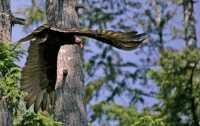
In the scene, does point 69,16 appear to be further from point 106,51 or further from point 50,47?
point 106,51

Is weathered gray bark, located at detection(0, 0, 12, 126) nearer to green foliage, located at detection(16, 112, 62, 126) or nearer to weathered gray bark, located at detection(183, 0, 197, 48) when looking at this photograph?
green foliage, located at detection(16, 112, 62, 126)

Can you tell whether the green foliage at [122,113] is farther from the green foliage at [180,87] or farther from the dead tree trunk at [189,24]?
the dead tree trunk at [189,24]

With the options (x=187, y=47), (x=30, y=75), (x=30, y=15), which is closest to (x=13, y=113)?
(x=30, y=75)

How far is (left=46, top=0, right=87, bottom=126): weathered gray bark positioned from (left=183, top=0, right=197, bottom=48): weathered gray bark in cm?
589

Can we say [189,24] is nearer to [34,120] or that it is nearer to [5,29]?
[34,120]

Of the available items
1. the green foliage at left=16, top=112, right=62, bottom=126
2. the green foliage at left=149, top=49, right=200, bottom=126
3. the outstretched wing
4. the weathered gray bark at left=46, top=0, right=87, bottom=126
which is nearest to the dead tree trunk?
the green foliage at left=149, top=49, right=200, bottom=126

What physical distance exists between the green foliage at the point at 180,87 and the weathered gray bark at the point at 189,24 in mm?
1665

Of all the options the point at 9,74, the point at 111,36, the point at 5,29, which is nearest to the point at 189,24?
the point at 111,36

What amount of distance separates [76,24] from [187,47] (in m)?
5.29

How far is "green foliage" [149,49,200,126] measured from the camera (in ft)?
41.2

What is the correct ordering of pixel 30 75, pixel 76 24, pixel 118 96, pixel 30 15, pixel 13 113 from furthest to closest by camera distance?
pixel 118 96
pixel 30 15
pixel 76 24
pixel 30 75
pixel 13 113

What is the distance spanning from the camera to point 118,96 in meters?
17.9

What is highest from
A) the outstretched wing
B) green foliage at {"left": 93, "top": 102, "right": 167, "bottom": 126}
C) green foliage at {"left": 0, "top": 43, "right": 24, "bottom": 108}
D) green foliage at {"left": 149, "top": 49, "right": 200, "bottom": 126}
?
the outstretched wing

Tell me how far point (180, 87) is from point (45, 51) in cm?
593
